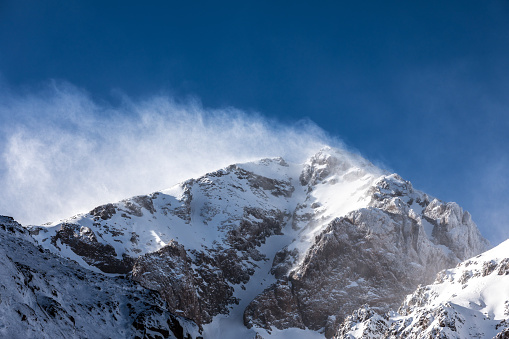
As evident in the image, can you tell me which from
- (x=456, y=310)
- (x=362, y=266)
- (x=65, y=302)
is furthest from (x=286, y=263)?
(x=65, y=302)

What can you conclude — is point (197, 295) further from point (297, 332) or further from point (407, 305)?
point (407, 305)

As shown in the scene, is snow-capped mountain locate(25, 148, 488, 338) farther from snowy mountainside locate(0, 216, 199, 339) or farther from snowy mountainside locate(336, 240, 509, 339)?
snowy mountainside locate(0, 216, 199, 339)

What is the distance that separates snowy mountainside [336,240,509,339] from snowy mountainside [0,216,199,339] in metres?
64.7

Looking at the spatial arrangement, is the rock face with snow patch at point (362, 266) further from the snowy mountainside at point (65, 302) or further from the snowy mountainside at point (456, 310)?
the snowy mountainside at point (65, 302)

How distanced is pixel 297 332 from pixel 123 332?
11540cm

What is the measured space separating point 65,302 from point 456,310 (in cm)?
8742

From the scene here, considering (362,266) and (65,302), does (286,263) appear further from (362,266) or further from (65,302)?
(65,302)

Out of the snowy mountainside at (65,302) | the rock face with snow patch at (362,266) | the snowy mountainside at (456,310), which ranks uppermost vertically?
the rock face with snow patch at (362,266)

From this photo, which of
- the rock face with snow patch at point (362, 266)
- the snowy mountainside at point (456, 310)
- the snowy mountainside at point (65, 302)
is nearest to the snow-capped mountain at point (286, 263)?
the rock face with snow patch at point (362, 266)

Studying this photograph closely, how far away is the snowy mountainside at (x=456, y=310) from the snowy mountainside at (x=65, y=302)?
64734 millimetres

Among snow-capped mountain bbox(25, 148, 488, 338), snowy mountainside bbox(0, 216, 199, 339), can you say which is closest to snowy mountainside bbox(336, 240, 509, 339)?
snow-capped mountain bbox(25, 148, 488, 338)

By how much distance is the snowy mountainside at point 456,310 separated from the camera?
102m

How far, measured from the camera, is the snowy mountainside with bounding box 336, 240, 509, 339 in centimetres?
10238

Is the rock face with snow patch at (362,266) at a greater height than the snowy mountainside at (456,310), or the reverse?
the rock face with snow patch at (362,266)
